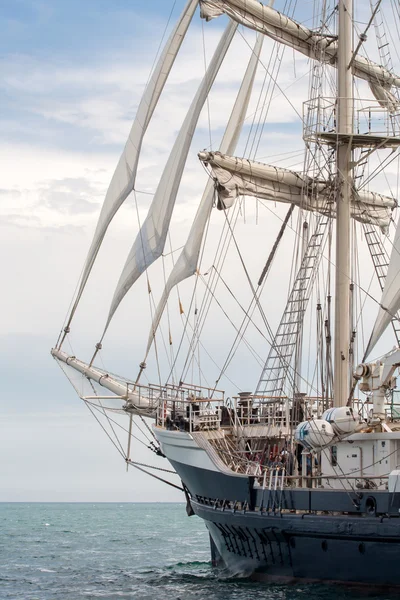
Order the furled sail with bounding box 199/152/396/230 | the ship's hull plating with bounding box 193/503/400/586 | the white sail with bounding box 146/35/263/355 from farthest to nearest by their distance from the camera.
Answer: the white sail with bounding box 146/35/263/355
the furled sail with bounding box 199/152/396/230
the ship's hull plating with bounding box 193/503/400/586

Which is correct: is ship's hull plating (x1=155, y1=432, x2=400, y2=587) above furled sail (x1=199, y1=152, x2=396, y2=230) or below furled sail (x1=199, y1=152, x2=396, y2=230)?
below

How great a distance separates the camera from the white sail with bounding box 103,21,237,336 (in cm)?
4250

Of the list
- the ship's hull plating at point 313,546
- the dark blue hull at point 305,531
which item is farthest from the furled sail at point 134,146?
the ship's hull plating at point 313,546

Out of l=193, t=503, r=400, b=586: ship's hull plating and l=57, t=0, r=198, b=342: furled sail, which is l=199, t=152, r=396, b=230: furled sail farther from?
l=193, t=503, r=400, b=586: ship's hull plating

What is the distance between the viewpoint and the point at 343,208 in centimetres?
4072

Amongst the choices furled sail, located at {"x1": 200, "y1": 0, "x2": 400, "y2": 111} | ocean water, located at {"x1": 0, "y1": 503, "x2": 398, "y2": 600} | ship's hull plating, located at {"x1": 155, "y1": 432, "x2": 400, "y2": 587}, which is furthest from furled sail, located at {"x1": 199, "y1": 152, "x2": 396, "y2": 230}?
ocean water, located at {"x1": 0, "y1": 503, "x2": 398, "y2": 600}

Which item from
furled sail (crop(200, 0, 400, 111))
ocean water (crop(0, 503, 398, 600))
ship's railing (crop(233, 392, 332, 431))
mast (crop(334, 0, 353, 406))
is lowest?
ocean water (crop(0, 503, 398, 600))

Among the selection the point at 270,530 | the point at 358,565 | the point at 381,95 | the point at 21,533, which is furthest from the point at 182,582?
the point at 21,533

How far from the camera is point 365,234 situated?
4431 centimetres

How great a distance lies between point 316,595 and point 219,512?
18.0ft

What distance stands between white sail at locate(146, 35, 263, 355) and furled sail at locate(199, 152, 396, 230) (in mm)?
3551

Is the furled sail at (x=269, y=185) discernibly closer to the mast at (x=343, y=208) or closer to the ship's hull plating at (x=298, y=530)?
the mast at (x=343, y=208)

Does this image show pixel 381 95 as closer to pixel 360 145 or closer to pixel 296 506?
pixel 360 145

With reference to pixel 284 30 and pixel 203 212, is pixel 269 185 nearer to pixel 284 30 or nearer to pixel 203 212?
pixel 203 212
